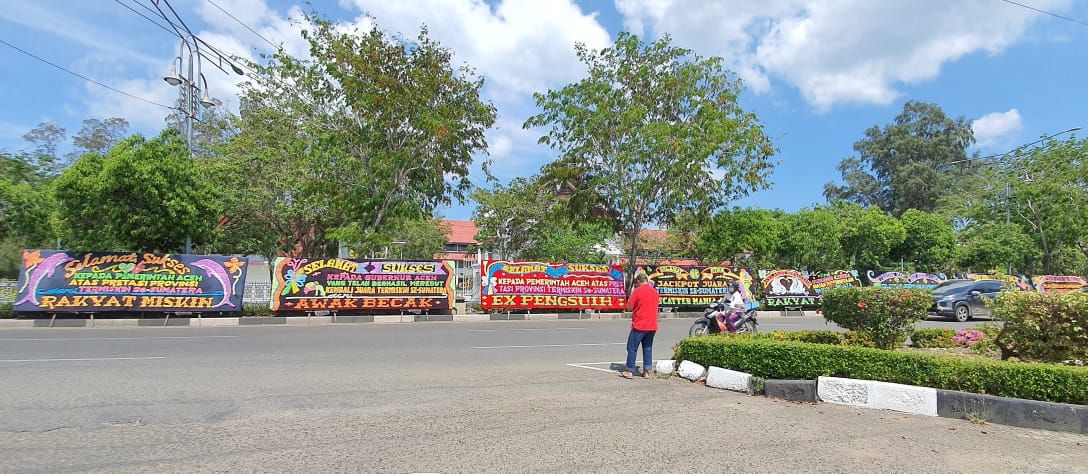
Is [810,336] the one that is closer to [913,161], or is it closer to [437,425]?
[437,425]

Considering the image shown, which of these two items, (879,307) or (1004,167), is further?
(1004,167)

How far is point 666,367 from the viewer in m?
8.04

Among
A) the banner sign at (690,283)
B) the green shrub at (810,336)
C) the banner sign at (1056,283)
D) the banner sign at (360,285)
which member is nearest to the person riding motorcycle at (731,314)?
the green shrub at (810,336)

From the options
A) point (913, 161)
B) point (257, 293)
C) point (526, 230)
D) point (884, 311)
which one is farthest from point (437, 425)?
point (913, 161)

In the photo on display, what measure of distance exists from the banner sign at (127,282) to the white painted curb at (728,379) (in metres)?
15.5

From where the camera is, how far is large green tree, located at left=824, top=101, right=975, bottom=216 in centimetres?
5806

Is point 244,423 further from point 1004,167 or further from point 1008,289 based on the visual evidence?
point 1004,167

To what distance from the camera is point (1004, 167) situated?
34.0 meters

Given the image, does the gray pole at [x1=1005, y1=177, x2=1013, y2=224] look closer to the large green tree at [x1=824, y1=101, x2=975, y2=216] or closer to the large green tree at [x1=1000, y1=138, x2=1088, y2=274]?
the large green tree at [x1=1000, y1=138, x2=1088, y2=274]

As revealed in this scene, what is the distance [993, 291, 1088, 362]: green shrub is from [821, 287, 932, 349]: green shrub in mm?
848

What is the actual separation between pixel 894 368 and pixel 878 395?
0.40 meters

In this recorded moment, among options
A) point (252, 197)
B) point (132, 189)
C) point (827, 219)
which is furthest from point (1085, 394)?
point (827, 219)

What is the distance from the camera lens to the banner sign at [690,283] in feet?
75.0

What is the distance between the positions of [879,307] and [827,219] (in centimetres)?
3202
